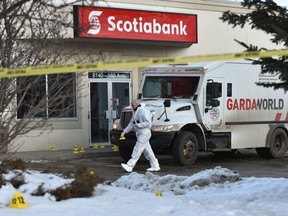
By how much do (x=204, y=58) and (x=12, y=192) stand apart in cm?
292

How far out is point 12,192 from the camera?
6.27m

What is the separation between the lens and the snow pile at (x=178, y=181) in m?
8.85

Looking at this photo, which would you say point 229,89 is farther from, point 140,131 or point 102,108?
point 102,108

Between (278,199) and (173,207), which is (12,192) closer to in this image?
(173,207)

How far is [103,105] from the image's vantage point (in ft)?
61.0

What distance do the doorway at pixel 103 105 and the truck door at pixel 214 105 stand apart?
4.99 metres

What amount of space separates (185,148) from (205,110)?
1214mm

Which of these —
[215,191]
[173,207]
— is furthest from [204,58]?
[215,191]

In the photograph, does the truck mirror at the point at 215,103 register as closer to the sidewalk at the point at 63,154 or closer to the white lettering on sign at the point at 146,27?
the sidewalk at the point at 63,154

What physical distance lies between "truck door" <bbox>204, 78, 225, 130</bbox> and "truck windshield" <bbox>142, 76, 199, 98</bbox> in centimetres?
41

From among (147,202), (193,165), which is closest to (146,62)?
(147,202)

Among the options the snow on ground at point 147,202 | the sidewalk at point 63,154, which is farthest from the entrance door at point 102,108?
the snow on ground at point 147,202

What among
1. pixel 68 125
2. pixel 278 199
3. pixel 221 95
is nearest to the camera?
pixel 278 199

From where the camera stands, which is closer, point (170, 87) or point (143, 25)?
point (170, 87)
